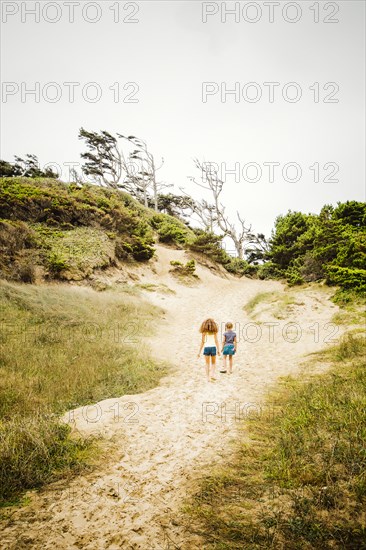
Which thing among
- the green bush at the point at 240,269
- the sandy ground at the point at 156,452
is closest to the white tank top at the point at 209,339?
the sandy ground at the point at 156,452

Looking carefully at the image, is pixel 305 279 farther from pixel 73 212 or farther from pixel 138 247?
pixel 73 212

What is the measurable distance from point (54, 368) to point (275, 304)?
36.0 feet

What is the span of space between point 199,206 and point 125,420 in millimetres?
37968

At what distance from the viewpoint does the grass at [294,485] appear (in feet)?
7.41

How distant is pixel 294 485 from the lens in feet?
9.28

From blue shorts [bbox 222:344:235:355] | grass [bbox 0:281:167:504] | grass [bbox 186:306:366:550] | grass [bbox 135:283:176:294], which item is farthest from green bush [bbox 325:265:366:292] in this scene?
grass [bbox 135:283:176:294]

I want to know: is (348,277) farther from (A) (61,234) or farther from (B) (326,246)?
(A) (61,234)

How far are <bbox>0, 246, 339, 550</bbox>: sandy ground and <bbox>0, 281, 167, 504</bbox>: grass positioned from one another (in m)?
0.39

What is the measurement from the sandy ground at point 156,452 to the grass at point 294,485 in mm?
289

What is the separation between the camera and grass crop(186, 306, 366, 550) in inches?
89.0

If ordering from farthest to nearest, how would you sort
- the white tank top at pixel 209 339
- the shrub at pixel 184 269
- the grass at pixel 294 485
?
the shrub at pixel 184 269 < the white tank top at pixel 209 339 < the grass at pixel 294 485

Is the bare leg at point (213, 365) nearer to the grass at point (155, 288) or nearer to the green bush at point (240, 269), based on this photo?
the grass at point (155, 288)

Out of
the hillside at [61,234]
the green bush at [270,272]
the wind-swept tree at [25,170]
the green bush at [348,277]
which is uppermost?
the wind-swept tree at [25,170]

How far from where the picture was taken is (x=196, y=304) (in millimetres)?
17297
